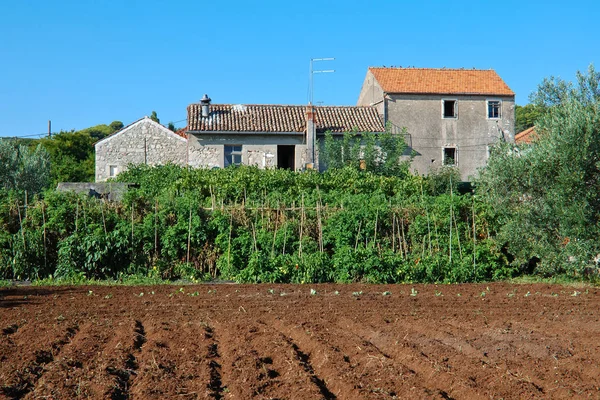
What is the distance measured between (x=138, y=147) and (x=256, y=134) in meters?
8.29

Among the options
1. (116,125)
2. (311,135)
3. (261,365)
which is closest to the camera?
(261,365)

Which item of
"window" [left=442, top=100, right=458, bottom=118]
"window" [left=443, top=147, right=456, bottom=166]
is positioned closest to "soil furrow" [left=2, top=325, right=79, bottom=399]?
"window" [left=443, top=147, right=456, bottom=166]

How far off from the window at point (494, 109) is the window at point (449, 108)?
6.38 ft

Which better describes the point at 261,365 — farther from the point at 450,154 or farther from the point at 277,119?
the point at 450,154

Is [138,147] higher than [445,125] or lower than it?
lower

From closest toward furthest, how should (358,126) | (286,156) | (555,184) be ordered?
1. (555,184)
2. (358,126)
3. (286,156)

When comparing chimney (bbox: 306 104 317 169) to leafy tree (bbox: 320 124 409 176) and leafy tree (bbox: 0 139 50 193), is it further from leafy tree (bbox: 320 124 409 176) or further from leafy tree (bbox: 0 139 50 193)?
leafy tree (bbox: 0 139 50 193)

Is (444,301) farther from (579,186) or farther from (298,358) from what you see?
(298,358)

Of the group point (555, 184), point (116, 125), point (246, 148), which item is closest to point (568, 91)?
point (555, 184)

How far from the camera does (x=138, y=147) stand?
125 ft

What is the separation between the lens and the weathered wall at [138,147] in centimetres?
3797

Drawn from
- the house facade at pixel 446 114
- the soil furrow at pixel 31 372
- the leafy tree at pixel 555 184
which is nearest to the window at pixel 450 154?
the house facade at pixel 446 114

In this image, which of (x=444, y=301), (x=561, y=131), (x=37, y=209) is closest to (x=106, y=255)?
(x=37, y=209)

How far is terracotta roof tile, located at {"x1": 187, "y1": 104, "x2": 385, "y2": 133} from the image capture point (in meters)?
33.5
